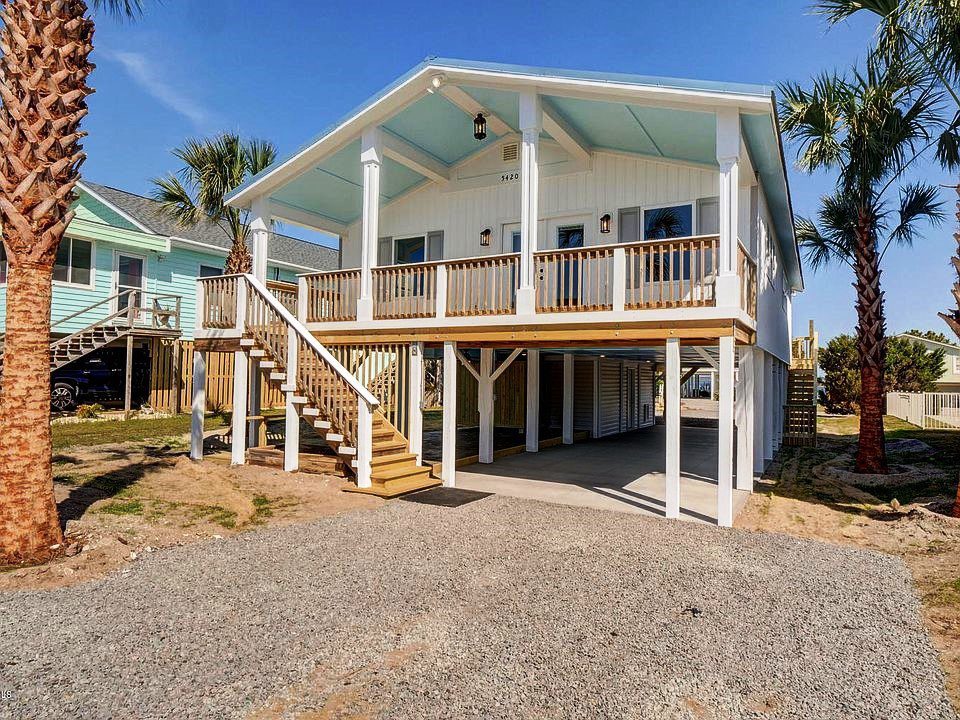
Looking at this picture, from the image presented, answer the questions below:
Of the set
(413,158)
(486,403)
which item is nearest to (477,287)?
(486,403)

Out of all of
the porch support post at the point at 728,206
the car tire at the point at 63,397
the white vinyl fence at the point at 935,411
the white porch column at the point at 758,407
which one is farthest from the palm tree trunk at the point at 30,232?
the white vinyl fence at the point at 935,411

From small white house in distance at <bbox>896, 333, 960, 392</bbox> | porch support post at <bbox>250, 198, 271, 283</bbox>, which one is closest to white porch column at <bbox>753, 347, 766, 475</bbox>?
porch support post at <bbox>250, 198, 271, 283</bbox>

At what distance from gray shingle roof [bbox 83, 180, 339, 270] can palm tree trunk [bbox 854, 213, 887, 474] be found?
58.3 ft

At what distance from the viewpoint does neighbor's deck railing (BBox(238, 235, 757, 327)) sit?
853 centimetres

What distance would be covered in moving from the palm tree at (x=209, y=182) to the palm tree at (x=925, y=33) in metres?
15.5

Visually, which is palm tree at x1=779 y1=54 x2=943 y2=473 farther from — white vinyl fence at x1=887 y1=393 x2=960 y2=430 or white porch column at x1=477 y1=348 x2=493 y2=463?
white vinyl fence at x1=887 y1=393 x2=960 y2=430

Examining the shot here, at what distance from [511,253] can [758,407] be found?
6.00m

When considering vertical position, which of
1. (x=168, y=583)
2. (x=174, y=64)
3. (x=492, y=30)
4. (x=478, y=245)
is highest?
(x=492, y=30)

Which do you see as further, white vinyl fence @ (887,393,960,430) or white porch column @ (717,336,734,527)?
white vinyl fence @ (887,393,960,430)

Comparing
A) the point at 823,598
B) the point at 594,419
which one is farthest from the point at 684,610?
the point at 594,419

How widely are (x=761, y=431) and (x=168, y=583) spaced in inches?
455

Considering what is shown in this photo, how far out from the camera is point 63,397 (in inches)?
722

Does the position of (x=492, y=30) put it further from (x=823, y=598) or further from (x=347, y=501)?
(x=823, y=598)

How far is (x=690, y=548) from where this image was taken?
22.4 ft
